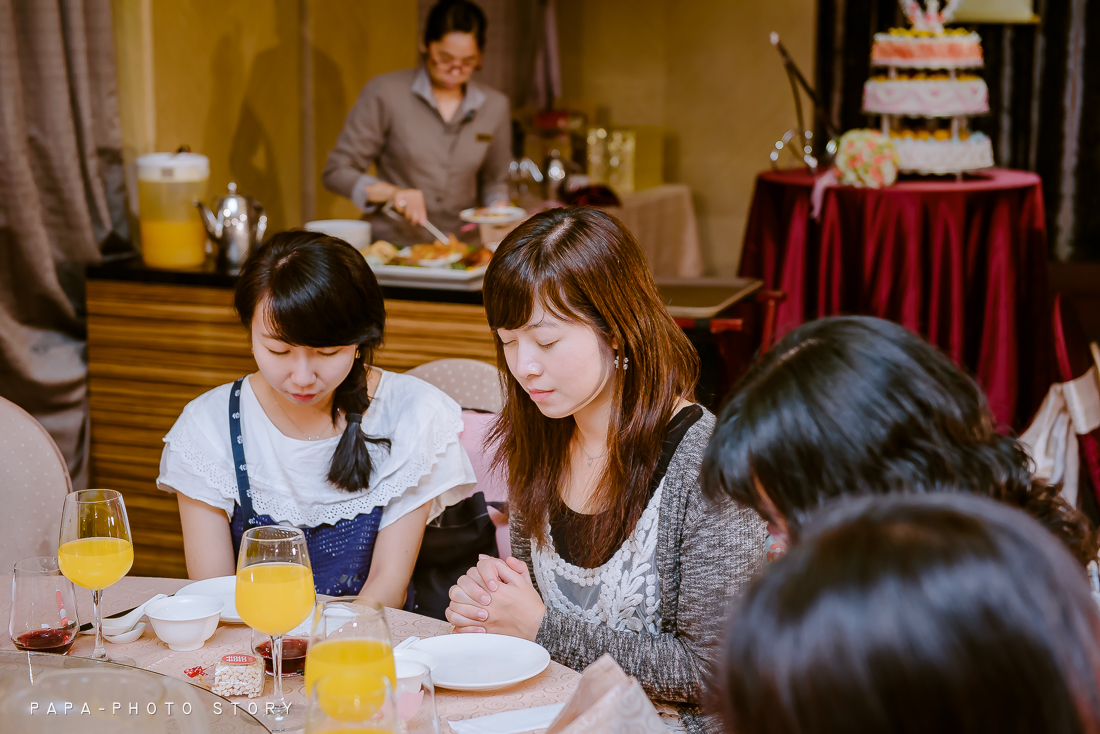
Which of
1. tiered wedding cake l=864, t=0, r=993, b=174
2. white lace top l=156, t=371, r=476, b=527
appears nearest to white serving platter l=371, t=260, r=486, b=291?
white lace top l=156, t=371, r=476, b=527

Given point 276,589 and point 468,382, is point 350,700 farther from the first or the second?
point 468,382

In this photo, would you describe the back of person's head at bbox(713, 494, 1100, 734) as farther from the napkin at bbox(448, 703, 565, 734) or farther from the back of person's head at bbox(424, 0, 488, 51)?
the back of person's head at bbox(424, 0, 488, 51)

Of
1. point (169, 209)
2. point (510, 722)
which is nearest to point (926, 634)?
point (510, 722)

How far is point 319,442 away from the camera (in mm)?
1747

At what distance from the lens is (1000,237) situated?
12.4 feet

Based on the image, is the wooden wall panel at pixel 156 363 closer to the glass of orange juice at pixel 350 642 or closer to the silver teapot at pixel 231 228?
the silver teapot at pixel 231 228

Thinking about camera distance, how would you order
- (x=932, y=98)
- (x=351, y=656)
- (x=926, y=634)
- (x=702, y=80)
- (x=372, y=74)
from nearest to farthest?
(x=926, y=634) → (x=351, y=656) → (x=932, y=98) → (x=372, y=74) → (x=702, y=80)

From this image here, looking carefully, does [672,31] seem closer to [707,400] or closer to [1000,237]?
[1000,237]

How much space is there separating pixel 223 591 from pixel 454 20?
8.64 ft

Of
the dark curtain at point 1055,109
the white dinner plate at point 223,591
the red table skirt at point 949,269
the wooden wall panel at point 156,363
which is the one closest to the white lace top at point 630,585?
the white dinner plate at point 223,591

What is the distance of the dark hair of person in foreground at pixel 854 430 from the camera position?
0.78m

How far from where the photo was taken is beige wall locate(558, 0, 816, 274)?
6363 millimetres

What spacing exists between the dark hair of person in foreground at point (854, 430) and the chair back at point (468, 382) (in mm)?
1305

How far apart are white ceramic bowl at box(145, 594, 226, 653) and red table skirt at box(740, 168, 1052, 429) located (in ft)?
9.43
